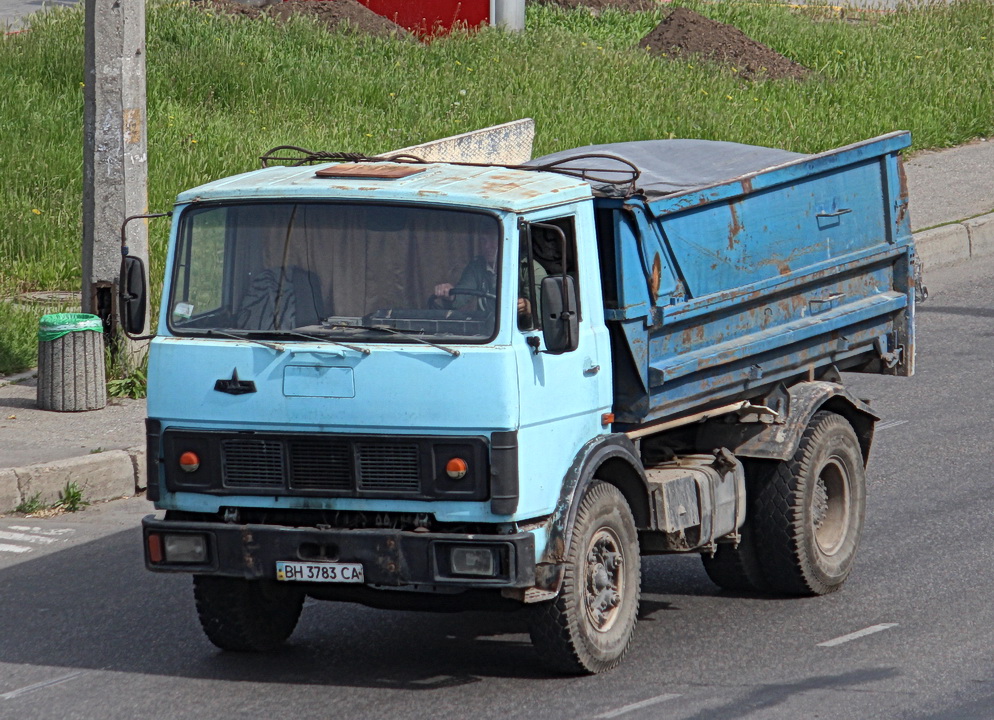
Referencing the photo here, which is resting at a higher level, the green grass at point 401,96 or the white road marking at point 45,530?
the green grass at point 401,96

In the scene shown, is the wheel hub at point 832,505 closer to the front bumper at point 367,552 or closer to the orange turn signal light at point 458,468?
the front bumper at point 367,552

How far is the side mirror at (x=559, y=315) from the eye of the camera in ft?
20.7

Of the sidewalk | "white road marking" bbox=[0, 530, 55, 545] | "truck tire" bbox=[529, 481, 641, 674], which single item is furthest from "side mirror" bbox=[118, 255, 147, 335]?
the sidewalk

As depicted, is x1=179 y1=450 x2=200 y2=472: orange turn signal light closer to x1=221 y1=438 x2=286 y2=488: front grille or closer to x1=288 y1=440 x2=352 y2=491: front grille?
x1=221 y1=438 x2=286 y2=488: front grille

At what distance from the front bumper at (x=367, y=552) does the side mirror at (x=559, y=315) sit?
740 mm

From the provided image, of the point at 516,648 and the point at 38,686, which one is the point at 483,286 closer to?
the point at 516,648

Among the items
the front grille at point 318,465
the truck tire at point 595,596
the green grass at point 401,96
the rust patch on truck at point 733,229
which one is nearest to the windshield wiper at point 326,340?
the front grille at point 318,465

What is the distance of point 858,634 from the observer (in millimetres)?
7383

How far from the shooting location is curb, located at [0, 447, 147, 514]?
9.62 metres

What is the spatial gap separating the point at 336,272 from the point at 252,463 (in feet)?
2.66

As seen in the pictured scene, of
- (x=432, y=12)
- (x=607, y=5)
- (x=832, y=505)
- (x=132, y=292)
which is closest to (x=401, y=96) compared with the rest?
(x=432, y=12)

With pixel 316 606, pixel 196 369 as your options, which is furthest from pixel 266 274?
pixel 316 606

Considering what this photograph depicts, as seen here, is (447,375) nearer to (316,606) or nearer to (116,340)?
(316,606)

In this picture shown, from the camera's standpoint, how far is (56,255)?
45.8 feet
